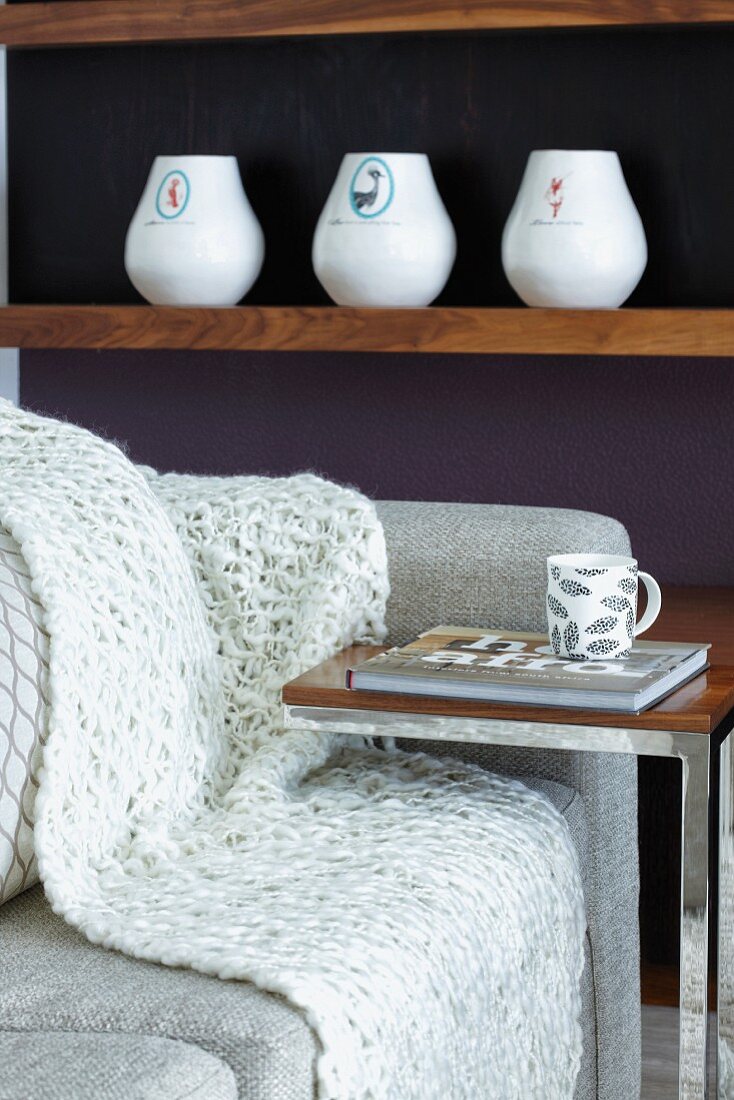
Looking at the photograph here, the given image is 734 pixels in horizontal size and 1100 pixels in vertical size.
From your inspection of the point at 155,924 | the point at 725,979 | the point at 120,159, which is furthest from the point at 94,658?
the point at 120,159

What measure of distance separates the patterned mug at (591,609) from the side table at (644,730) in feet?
0.24

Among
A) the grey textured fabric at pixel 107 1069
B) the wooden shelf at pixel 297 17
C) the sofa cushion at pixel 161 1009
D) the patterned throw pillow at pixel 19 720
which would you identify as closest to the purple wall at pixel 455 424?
the wooden shelf at pixel 297 17

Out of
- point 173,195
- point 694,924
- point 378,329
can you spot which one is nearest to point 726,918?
point 694,924

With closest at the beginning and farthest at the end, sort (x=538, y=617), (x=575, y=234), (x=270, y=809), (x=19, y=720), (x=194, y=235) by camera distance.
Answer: (x=19, y=720) < (x=270, y=809) < (x=538, y=617) < (x=575, y=234) < (x=194, y=235)

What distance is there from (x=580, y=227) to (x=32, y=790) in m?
0.99

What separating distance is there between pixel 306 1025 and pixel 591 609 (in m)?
0.47

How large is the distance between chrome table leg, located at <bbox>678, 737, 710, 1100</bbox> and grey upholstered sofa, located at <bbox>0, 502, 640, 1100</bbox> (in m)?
0.16

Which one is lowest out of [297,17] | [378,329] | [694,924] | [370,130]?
[694,924]

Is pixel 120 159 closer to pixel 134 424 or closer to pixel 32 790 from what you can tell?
pixel 134 424

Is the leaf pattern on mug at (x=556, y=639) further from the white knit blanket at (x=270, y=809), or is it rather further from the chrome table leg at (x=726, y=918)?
the chrome table leg at (x=726, y=918)

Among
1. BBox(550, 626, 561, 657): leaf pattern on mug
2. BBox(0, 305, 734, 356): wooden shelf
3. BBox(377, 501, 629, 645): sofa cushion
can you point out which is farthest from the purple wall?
BBox(550, 626, 561, 657): leaf pattern on mug

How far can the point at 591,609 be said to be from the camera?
50.8 inches

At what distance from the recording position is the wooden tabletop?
119 cm

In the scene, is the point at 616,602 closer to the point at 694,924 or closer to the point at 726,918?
the point at 694,924
